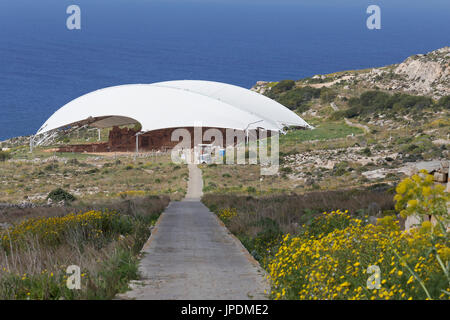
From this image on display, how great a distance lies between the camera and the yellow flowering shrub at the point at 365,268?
17.2 feet

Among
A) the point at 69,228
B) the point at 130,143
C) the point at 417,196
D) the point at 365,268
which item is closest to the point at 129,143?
the point at 130,143

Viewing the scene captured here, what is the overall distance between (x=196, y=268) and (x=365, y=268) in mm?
3151

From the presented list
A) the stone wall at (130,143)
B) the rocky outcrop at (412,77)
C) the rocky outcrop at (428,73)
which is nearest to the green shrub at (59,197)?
the stone wall at (130,143)

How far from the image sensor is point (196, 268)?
28.7 feet

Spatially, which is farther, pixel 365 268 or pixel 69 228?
pixel 69 228

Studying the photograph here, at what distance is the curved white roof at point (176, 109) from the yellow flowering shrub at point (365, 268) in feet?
155

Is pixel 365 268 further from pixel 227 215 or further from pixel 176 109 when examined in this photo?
pixel 176 109

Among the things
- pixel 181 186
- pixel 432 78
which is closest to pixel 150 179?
pixel 181 186

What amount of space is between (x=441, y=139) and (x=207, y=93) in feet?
93.4

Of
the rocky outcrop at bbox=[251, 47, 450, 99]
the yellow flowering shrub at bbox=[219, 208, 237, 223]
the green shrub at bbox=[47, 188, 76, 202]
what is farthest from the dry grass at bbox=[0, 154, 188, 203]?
the rocky outcrop at bbox=[251, 47, 450, 99]

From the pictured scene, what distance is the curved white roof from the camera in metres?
55.2

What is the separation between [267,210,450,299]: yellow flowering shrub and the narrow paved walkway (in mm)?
560

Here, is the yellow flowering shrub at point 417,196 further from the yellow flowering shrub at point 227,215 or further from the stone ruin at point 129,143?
the stone ruin at point 129,143

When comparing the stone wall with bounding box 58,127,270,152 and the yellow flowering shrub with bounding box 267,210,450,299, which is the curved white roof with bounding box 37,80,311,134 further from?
the yellow flowering shrub with bounding box 267,210,450,299
